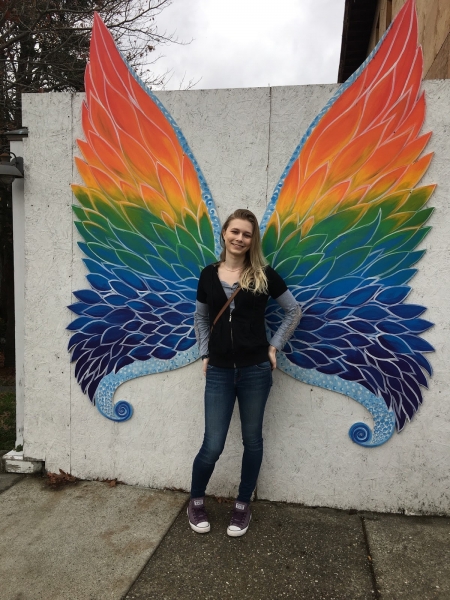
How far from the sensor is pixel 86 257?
347 centimetres

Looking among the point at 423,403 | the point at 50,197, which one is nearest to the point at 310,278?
the point at 423,403

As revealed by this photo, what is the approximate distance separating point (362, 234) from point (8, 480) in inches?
129

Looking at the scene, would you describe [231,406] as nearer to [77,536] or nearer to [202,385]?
[202,385]

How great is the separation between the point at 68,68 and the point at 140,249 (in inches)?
211

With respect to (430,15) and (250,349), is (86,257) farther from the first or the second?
(430,15)

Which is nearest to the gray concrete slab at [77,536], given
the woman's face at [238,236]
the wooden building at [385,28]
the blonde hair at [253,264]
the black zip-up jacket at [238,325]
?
the black zip-up jacket at [238,325]

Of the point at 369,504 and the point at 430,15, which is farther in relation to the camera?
the point at 430,15

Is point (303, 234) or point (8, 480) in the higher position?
point (303, 234)

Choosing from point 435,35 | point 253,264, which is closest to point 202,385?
point 253,264

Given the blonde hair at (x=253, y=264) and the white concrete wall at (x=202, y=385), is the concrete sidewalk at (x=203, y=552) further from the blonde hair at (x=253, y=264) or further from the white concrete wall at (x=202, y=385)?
the blonde hair at (x=253, y=264)

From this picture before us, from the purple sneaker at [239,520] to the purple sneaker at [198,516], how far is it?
0.16 meters

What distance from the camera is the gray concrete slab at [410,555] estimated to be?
8.09 feet

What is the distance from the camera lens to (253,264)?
9.34 feet

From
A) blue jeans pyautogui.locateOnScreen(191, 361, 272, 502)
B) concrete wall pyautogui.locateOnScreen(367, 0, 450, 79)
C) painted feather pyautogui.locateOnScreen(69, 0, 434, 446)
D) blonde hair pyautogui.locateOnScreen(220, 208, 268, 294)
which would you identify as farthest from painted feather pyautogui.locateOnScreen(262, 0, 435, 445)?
concrete wall pyautogui.locateOnScreen(367, 0, 450, 79)
